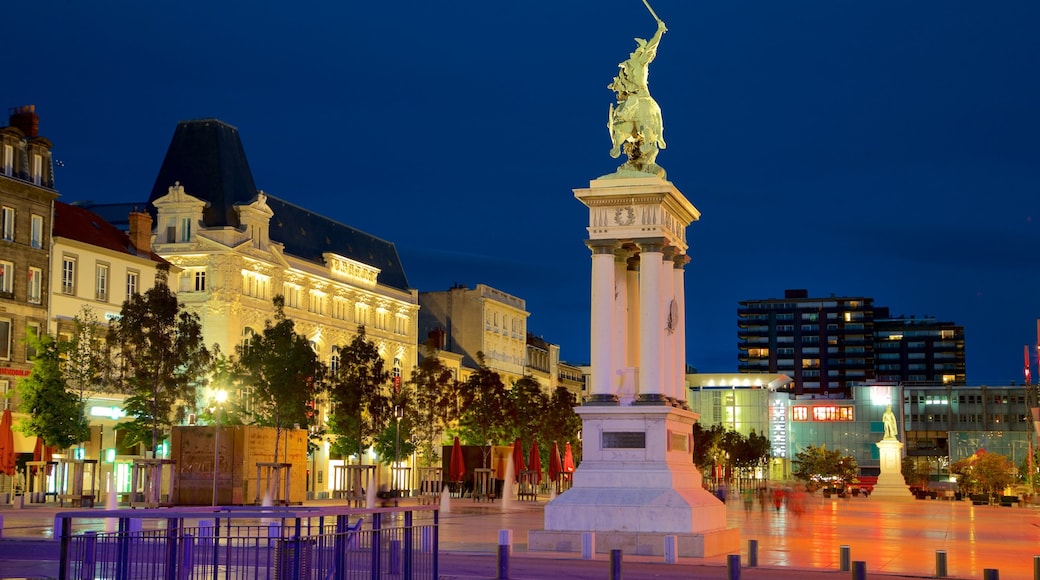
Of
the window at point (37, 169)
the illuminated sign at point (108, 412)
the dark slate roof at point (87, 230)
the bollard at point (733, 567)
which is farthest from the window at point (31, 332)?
the bollard at point (733, 567)

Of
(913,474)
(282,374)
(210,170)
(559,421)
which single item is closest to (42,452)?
(282,374)

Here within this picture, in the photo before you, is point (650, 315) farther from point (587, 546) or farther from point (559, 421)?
point (559, 421)

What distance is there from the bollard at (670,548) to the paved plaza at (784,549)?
43cm

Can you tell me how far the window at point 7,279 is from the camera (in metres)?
68.9

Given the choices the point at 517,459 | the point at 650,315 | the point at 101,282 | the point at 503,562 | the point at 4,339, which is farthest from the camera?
the point at 517,459

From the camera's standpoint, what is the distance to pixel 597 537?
31.6 meters

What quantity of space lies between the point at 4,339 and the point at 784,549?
156 ft

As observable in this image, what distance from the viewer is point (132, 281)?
79.0 meters

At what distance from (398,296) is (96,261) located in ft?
130

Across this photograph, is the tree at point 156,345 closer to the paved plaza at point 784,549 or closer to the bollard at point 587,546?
the paved plaza at point 784,549

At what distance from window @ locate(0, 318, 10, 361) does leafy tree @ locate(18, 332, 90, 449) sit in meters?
3.78

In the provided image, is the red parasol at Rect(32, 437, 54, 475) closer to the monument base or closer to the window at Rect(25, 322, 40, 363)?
the window at Rect(25, 322, 40, 363)

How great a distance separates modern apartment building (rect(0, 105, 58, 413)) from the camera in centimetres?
6856

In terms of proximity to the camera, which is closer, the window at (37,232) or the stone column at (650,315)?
the stone column at (650,315)
